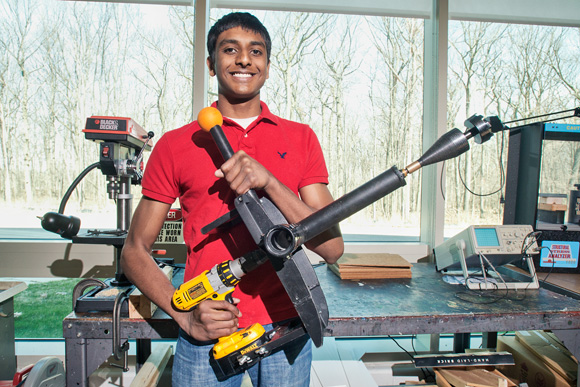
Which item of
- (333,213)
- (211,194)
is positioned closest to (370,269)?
(211,194)

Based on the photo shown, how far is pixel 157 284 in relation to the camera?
3.05 feet

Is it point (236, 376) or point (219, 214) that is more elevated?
point (219, 214)

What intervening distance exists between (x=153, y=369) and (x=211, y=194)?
1.09m

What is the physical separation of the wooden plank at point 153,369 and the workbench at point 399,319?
36 cm

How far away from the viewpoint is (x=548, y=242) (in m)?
1.87

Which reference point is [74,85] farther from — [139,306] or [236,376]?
[236,376]

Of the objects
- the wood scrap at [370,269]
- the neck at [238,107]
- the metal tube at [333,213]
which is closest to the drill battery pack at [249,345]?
the metal tube at [333,213]

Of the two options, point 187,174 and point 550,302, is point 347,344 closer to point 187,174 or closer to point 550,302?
point 550,302

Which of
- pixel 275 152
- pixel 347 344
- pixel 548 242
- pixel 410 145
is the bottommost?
→ pixel 347 344

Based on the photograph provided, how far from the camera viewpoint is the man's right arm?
2.77 ft

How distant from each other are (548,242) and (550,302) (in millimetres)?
580

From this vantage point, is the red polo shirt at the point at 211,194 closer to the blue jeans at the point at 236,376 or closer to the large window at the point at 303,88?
the blue jeans at the point at 236,376

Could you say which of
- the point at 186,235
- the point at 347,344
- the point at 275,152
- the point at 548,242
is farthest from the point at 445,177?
the point at 186,235

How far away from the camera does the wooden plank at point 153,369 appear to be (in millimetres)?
1475
